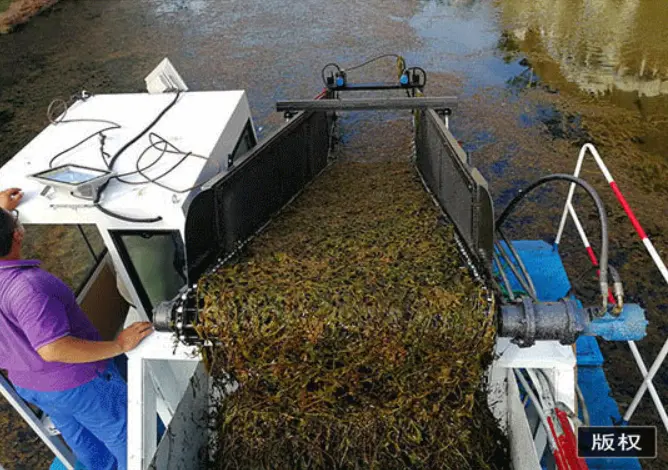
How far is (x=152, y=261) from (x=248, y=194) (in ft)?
2.56

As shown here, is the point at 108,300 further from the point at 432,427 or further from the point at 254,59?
the point at 254,59

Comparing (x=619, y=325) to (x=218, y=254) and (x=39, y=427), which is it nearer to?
(x=218, y=254)

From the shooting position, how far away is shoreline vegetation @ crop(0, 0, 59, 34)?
16.3m

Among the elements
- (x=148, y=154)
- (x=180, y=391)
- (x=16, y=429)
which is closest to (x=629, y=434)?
(x=180, y=391)

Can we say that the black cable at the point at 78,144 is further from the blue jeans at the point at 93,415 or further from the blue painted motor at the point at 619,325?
the blue painted motor at the point at 619,325

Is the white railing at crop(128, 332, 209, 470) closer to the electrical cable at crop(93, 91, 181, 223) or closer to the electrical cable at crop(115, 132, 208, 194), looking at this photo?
the electrical cable at crop(93, 91, 181, 223)

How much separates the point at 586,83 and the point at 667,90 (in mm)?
1454

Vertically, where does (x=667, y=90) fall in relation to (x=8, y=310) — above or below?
below

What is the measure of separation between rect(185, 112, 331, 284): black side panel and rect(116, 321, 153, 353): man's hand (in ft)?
1.22

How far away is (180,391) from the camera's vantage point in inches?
140

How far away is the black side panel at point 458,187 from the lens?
2.61 metres

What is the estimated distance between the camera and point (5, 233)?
2.57 m

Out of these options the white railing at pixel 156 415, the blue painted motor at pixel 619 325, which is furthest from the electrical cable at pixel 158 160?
the blue painted motor at pixel 619 325

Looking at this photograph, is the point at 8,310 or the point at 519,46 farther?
the point at 519,46
